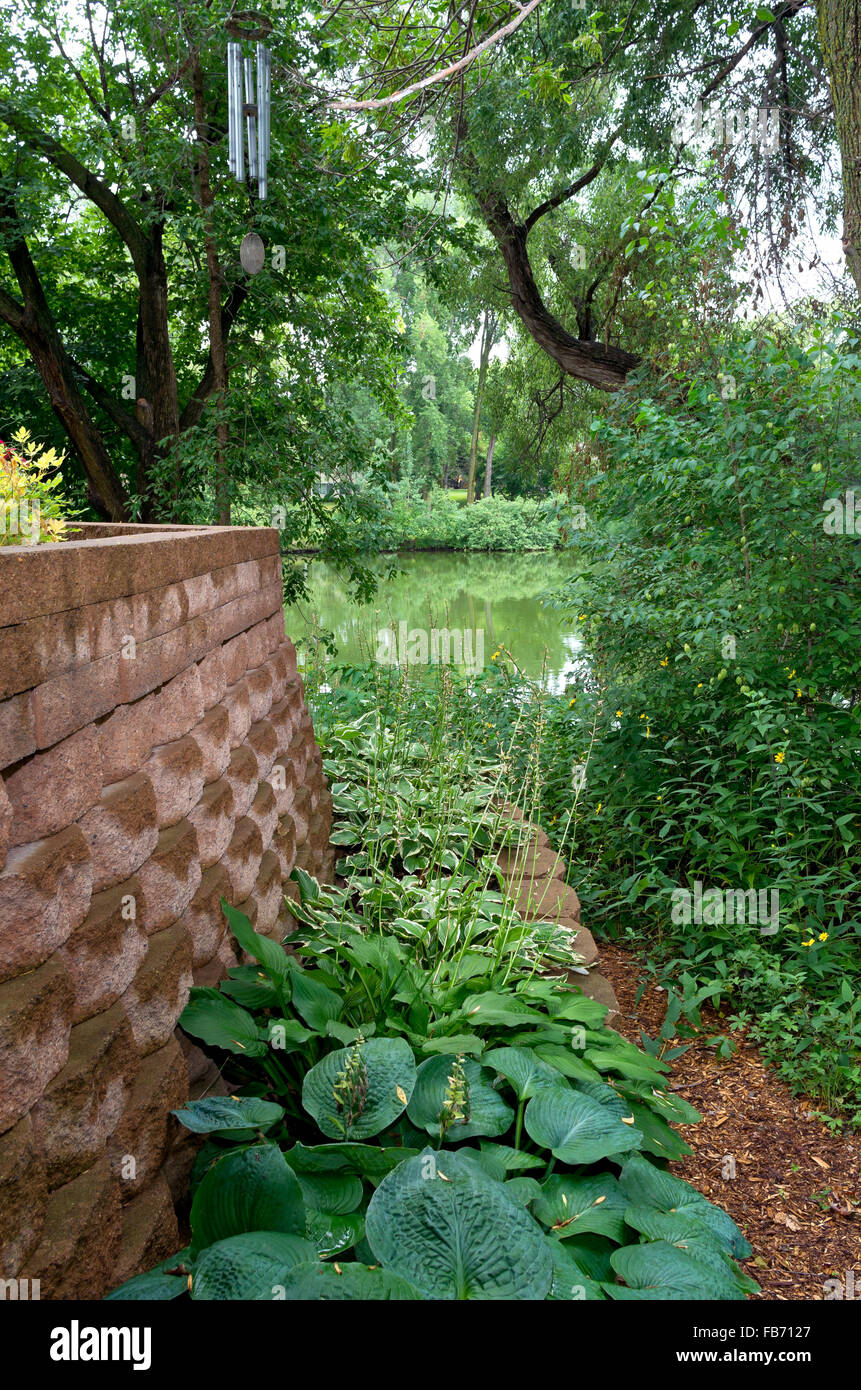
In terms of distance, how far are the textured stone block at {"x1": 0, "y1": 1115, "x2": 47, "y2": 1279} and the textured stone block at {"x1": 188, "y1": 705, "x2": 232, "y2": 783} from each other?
3.35ft

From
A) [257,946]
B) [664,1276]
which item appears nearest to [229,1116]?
[257,946]

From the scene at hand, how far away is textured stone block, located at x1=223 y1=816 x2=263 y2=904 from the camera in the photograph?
2.23 meters

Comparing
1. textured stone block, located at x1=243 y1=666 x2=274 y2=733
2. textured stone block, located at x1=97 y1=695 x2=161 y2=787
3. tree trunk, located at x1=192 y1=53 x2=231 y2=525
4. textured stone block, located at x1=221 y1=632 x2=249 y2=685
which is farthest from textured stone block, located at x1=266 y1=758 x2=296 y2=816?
tree trunk, located at x1=192 y1=53 x2=231 y2=525

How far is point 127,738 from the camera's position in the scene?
170cm

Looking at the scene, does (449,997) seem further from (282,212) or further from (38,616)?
(282,212)

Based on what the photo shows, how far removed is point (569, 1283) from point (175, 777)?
1.13 metres

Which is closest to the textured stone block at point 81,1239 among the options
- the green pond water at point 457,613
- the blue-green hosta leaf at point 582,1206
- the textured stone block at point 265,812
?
the blue-green hosta leaf at point 582,1206

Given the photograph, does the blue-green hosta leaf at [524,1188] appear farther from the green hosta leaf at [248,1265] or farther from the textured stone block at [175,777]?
the textured stone block at [175,777]

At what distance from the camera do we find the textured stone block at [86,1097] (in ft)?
4.03

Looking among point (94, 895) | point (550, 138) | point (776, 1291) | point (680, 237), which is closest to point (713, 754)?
point (776, 1291)

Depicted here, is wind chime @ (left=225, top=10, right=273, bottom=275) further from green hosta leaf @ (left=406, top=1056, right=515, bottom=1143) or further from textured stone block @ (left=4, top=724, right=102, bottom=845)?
green hosta leaf @ (left=406, top=1056, right=515, bottom=1143)

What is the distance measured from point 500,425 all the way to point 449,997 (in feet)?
36.9

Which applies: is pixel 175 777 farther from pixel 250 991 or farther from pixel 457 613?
pixel 457 613

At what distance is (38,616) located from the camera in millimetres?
1318
